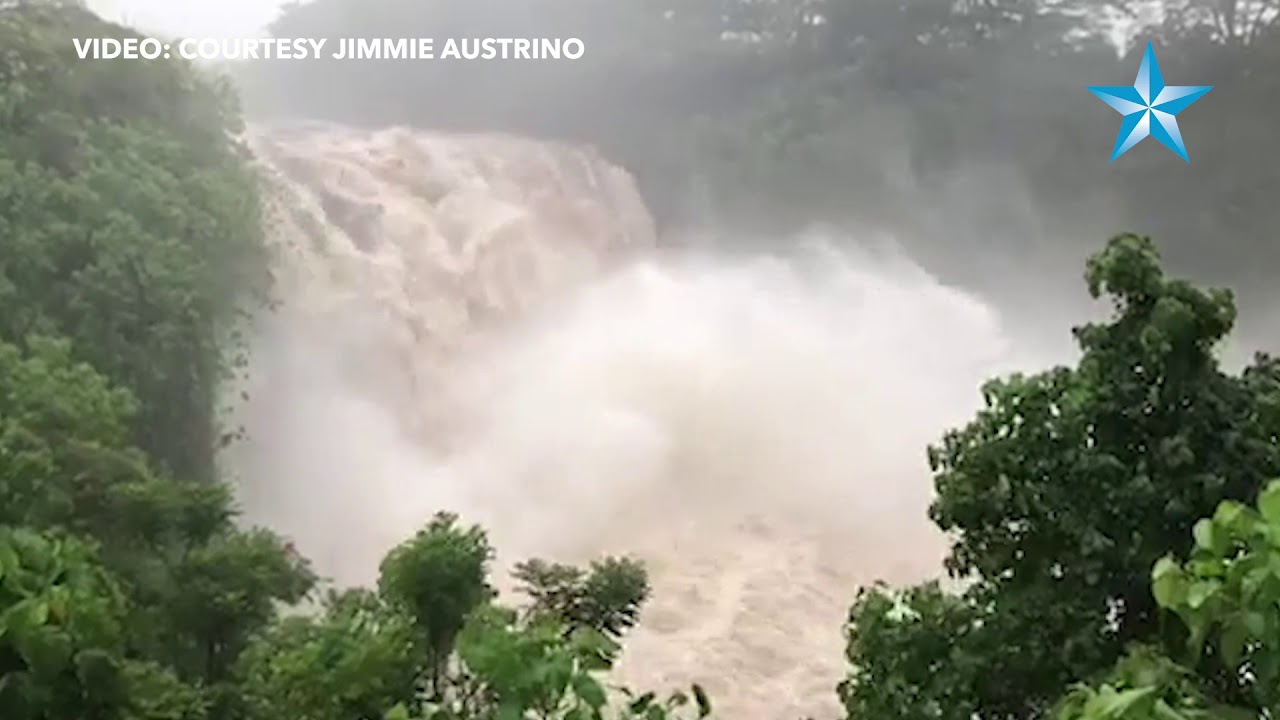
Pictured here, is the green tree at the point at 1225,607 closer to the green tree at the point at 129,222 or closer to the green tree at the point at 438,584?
the green tree at the point at 438,584

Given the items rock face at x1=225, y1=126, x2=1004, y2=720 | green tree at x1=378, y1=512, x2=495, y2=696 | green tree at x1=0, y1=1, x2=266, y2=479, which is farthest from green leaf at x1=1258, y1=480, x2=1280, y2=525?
rock face at x1=225, y1=126, x2=1004, y2=720

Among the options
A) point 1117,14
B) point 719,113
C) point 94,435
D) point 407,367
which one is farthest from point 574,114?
point 94,435

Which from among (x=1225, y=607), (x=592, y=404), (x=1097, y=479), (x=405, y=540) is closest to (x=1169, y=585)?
(x=1225, y=607)

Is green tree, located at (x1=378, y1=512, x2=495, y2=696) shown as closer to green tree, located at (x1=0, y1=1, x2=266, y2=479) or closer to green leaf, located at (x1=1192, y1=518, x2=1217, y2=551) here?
green leaf, located at (x1=1192, y1=518, x2=1217, y2=551)

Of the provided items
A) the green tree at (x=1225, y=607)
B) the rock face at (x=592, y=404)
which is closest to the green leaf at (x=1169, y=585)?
the green tree at (x=1225, y=607)

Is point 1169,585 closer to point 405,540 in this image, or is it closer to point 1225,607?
point 1225,607
